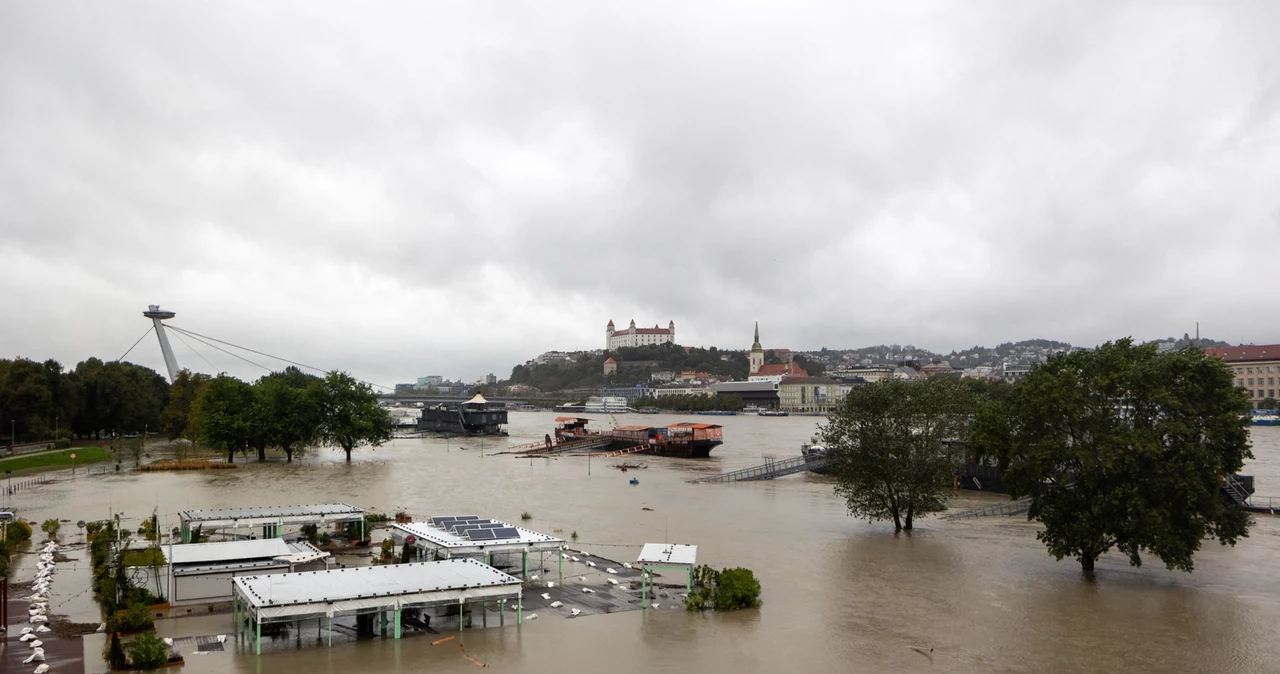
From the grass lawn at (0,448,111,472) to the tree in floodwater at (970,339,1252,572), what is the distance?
5985 centimetres

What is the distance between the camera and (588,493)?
161ft

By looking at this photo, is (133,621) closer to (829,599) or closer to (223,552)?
(223,552)

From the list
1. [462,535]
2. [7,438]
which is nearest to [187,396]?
[7,438]

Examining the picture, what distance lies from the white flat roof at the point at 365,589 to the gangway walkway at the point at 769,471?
1464 inches

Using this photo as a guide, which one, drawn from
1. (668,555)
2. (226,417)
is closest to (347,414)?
(226,417)

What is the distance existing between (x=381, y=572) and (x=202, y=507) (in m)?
25.7

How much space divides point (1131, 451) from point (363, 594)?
20.8 m

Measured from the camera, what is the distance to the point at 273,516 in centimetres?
2861

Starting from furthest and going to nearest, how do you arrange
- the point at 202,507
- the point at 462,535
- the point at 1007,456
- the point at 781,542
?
the point at 202,507 < the point at 781,542 < the point at 1007,456 < the point at 462,535

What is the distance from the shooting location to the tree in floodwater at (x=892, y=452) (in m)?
33.4

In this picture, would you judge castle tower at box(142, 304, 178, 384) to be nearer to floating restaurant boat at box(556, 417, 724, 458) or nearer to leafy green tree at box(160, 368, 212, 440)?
leafy green tree at box(160, 368, 212, 440)

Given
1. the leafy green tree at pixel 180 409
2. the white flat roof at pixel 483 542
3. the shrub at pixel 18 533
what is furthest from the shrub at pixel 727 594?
the leafy green tree at pixel 180 409

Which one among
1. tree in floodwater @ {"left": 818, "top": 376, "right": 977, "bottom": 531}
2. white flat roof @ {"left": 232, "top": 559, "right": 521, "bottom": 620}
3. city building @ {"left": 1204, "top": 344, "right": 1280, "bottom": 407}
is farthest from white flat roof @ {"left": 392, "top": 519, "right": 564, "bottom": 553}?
city building @ {"left": 1204, "top": 344, "right": 1280, "bottom": 407}

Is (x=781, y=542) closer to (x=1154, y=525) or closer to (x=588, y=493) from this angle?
(x=1154, y=525)
